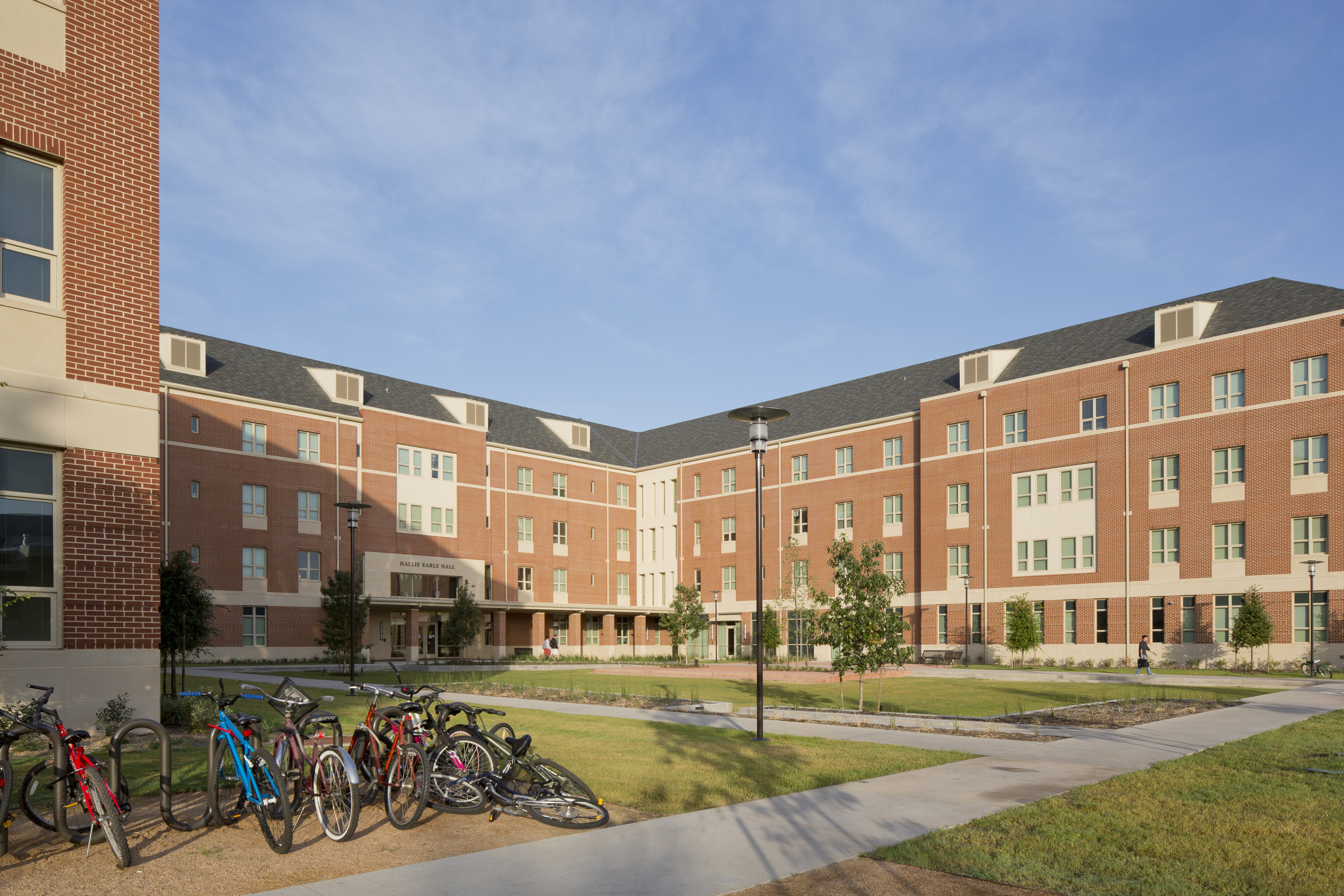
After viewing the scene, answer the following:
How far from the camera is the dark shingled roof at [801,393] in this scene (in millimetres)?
44156

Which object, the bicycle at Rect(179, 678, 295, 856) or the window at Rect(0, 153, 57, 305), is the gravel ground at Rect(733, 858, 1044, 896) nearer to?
the bicycle at Rect(179, 678, 295, 856)

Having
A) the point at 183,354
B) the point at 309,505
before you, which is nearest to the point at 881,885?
the point at 183,354

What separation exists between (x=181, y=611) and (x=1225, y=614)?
1604 inches

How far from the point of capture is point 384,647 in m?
55.8

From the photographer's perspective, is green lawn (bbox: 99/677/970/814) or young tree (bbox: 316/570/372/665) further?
young tree (bbox: 316/570/372/665)

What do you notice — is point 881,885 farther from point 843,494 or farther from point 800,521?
point 800,521

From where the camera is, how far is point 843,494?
5884 cm

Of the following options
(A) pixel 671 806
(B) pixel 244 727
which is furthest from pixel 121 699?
(A) pixel 671 806

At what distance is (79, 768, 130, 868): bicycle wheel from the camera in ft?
24.0

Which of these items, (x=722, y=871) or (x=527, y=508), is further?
(x=527, y=508)

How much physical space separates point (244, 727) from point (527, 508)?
56.0 m

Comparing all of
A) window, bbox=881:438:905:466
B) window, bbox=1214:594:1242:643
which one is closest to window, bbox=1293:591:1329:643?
window, bbox=1214:594:1242:643

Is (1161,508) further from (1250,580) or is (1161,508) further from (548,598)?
(548,598)

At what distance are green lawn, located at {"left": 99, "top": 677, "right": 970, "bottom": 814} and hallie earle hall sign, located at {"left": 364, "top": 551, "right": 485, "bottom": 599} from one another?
37.5 metres
